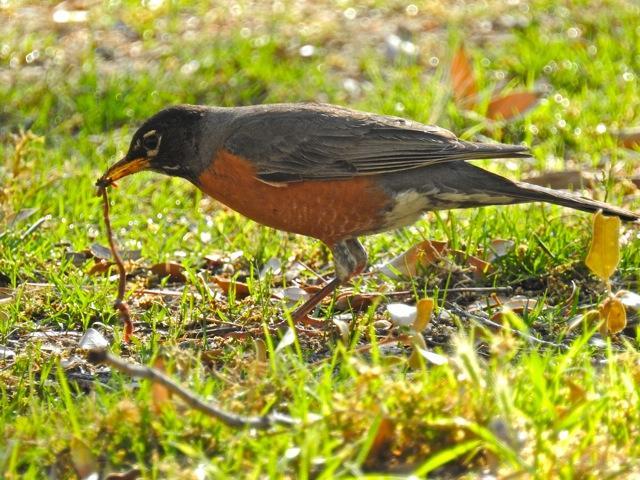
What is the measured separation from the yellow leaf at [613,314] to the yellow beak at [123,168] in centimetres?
212

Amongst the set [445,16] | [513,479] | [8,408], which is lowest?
[445,16]

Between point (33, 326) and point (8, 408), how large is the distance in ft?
3.27

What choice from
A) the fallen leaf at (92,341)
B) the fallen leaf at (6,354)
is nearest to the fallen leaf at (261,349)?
the fallen leaf at (92,341)

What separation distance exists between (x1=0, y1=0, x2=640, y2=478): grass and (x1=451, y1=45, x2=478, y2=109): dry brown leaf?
0.08 meters

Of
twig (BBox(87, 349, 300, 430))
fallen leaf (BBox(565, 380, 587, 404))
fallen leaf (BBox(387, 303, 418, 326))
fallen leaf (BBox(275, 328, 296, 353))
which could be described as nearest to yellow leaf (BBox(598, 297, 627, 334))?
fallen leaf (BBox(387, 303, 418, 326))

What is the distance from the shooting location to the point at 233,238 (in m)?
5.76

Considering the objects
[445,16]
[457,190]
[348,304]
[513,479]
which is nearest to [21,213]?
[348,304]

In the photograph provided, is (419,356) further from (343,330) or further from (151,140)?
(151,140)

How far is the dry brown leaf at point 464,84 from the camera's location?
7098 mm

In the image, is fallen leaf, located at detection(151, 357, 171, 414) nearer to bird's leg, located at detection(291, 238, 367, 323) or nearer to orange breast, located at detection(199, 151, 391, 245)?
bird's leg, located at detection(291, 238, 367, 323)

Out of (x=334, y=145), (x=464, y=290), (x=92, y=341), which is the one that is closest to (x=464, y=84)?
Answer: (x=334, y=145)

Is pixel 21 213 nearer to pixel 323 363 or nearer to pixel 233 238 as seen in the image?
pixel 233 238

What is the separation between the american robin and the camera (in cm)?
489

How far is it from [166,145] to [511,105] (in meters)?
2.57
